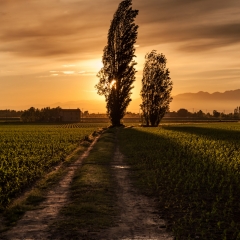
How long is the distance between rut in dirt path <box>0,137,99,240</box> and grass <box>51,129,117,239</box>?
251 millimetres

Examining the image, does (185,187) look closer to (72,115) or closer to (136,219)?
(136,219)

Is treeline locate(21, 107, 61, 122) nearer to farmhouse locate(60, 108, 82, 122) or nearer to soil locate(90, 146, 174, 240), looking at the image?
farmhouse locate(60, 108, 82, 122)

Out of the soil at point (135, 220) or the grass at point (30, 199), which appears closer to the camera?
the soil at point (135, 220)

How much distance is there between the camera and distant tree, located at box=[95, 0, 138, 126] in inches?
2680

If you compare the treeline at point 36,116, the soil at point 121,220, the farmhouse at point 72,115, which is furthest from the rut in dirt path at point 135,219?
the farmhouse at point 72,115

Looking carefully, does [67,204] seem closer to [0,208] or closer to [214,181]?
→ [0,208]

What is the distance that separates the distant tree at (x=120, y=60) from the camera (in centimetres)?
6806

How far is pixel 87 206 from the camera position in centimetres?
1188

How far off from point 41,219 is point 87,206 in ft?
5.62

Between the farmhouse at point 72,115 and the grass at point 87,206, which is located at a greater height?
the farmhouse at point 72,115

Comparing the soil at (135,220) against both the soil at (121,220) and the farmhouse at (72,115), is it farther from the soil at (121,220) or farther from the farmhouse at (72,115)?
the farmhouse at (72,115)

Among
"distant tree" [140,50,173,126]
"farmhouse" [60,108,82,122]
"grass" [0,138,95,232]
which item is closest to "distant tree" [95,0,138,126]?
"distant tree" [140,50,173,126]

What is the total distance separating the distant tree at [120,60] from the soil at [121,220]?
2099 inches

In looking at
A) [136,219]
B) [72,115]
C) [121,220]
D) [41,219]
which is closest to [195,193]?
[136,219]
